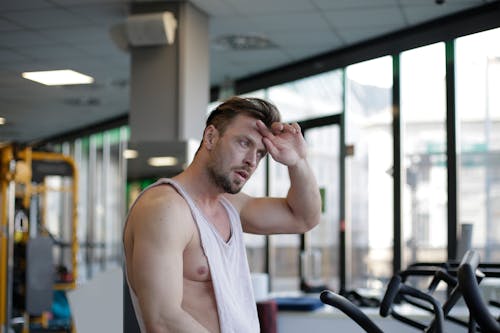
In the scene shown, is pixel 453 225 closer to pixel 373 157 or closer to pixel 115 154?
pixel 373 157

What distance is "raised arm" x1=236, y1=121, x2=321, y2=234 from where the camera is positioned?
1.72 meters

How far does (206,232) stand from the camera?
1644mm

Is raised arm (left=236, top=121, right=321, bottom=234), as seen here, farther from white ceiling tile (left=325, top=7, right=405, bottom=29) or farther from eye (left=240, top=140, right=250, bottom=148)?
white ceiling tile (left=325, top=7, right=405, bottom=29)

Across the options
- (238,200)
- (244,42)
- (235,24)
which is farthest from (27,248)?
(238,200)

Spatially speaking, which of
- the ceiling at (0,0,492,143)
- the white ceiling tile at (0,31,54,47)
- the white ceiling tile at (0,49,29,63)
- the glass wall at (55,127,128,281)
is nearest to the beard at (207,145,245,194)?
the white ceiling tile at (0,31,54,47)

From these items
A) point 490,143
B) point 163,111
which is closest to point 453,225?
point 490,143

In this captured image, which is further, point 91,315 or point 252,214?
point 91,315

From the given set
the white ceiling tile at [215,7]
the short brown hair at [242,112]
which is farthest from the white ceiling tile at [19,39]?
the short brown hair at [242,112]

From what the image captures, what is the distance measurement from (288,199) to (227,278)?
0.37 metres

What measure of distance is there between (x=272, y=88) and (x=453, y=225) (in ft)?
9.14

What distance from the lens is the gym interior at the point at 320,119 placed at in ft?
17.1

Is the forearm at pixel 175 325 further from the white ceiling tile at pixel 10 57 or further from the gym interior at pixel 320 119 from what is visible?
the gym interior at pixel 320 119

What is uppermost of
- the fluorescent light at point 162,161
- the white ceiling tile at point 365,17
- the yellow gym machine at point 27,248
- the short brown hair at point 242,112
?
the white ceiling tile at point 365,17

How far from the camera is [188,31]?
5.53 m
